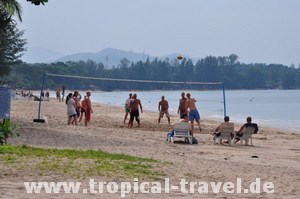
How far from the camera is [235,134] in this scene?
54.5ft

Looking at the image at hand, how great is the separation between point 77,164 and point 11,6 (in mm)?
10795

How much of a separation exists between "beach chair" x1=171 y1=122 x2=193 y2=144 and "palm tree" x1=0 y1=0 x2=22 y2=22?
6659 mm

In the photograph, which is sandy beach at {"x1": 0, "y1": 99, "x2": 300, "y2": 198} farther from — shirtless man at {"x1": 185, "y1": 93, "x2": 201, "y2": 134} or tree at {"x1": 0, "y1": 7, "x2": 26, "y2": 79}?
tree at {"x1": 0, "y1": 7, "x2": 26, "y2": 79}

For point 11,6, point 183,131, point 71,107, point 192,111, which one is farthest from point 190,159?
point 11,6

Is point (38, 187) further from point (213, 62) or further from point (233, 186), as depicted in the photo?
point (213, 62)

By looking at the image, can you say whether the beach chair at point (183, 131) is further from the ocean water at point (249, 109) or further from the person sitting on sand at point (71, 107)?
the ocean water at point (249, 109)

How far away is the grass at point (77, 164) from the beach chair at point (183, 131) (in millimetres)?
5081

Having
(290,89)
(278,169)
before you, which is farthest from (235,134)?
(290,89)

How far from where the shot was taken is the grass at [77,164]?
28.1ft

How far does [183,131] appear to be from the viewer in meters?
16.0

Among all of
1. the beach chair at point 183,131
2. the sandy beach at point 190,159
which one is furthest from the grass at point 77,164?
the beach chair at point 183,131

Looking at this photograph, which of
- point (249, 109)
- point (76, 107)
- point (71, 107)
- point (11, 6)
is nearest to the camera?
point (11, 6)

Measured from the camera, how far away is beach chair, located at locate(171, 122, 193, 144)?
52.1ft

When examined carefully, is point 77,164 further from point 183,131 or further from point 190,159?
point 183,131
